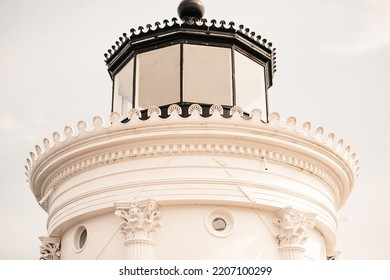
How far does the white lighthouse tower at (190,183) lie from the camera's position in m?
17.8

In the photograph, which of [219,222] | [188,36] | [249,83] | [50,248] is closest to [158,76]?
[188,36]

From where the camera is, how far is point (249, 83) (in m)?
21.1

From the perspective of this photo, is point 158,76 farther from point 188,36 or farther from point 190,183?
point 190,183

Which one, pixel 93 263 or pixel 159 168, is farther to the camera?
pixel 159 168

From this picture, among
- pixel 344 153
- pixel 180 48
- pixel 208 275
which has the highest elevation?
pixel 180 48

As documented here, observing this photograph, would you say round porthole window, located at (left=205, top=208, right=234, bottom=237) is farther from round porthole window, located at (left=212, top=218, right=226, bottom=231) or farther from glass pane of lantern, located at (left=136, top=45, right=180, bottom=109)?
glass pane of lantern, located at (left=136, top=45, right=180, bottom=109)

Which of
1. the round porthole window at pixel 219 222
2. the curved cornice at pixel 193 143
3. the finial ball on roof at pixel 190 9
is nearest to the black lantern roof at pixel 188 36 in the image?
the finial ball on roof at pixel 190 9

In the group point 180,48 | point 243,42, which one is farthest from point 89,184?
point 243,42

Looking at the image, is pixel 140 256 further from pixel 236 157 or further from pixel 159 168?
pixel 236 157

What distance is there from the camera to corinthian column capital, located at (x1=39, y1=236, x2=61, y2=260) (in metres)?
19.9

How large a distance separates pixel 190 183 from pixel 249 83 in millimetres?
4453

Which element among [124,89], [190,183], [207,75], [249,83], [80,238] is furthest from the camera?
[124,89]

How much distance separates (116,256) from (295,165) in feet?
16.1

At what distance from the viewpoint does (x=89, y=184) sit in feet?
61.7
